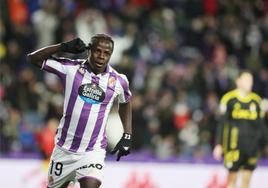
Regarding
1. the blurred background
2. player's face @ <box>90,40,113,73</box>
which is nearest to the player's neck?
the blurred background

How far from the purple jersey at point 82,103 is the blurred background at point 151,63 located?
4990 millimetres

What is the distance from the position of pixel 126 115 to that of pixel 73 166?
0.79 meters

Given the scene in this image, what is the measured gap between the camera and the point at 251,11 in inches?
732

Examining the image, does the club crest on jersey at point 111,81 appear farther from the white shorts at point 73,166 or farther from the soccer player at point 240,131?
the soccer player at point 240,131

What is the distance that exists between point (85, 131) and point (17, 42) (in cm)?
867

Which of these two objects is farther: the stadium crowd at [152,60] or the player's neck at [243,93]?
the stadium crowd at [152,60]

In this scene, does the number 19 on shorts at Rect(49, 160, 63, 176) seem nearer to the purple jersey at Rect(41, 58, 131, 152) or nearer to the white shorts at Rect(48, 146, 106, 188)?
the white shorts at Rect(48, 146, 106, 188)

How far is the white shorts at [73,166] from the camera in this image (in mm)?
8094

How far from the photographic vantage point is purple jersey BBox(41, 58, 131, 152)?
817 centimetres

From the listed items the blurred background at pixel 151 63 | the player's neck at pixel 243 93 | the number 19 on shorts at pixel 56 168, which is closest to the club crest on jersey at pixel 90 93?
the number 19 on shorts at pixel 56 168

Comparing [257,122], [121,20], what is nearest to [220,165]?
[257,122]

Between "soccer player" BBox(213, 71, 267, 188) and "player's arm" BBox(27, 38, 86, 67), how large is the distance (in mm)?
4766

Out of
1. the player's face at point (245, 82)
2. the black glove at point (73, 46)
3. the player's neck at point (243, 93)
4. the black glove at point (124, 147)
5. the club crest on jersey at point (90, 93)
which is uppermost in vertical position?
the black glove at point (73, 46)

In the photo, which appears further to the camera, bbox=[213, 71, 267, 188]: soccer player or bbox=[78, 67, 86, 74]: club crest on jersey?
bbox=[213, 71, 267, 188]: soccer player
